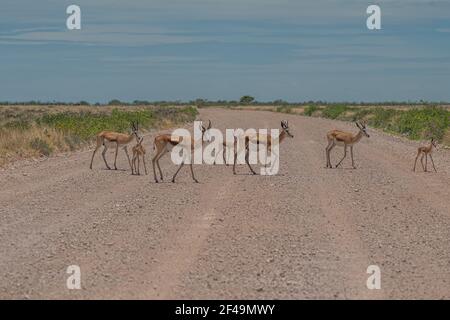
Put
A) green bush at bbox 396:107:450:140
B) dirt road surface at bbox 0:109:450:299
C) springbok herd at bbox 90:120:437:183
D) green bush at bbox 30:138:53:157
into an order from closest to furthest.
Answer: dirt road surface at bbox 0:109:450:299, springbok herd at bbox 90:120:437:183, green bush at bbox 30:138:53:157, green bush at bbox 396:107:450:140

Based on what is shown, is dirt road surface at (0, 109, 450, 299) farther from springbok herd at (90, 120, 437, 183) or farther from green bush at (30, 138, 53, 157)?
green bush at (30, 138, 53, 157)

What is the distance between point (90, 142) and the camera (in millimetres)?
34438

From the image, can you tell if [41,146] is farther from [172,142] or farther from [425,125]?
[425,125]

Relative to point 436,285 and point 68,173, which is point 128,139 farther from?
point 436,285

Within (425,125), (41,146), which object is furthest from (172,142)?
(425,125)

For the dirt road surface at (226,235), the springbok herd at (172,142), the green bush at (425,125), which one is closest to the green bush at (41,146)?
the springbok herd at (172,142)

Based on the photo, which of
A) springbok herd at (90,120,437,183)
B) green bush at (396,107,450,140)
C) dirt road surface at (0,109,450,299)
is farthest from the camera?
green bush at (396,107,450,140)

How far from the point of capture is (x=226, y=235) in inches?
497

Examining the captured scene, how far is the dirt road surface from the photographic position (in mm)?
9359

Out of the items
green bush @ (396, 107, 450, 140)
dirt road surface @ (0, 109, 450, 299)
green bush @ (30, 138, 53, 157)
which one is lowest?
green bush @ (396, 107, 450, 140)

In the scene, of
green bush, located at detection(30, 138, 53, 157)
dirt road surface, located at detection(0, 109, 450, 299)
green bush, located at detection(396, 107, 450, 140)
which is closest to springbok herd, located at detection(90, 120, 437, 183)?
dirt road surface, located at detection(0, 109, 450, 299)

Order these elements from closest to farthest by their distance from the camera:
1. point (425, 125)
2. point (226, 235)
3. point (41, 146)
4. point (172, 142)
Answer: point (226, 235) → point (172, 142) → point (41, 146) → point (425, 125)

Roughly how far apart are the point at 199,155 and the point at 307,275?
17.6 meters

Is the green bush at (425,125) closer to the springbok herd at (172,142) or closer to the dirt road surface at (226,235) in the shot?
the springbok herd at (172,142)
